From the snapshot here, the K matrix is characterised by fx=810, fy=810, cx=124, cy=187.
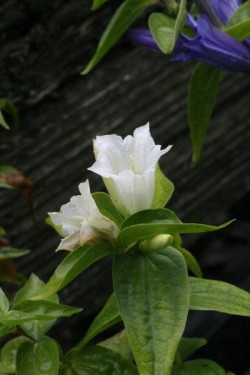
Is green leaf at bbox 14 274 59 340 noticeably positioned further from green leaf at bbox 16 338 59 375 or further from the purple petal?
the purple petal

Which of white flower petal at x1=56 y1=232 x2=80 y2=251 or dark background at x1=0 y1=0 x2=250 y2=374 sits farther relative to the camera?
dark background at x1=0 y1=0 x2=250 y2=374

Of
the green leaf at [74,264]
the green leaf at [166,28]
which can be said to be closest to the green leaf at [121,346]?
the green leaf at [74,264]

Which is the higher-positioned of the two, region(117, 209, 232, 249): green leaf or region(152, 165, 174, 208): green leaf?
region(117, 209, 232, 249): green leaf

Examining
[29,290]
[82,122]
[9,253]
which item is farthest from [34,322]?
[82,122]

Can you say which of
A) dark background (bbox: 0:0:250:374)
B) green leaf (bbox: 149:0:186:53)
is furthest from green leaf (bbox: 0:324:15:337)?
dark background (bbox: 0:0:250:374)

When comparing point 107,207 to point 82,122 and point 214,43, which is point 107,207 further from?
point 82,122

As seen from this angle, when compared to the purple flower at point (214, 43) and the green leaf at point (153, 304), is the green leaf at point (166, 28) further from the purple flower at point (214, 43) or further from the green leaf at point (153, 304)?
the green leaf at point (153, 304)
